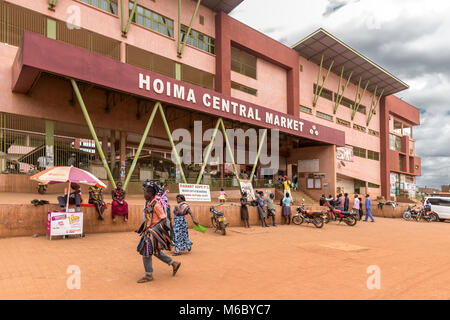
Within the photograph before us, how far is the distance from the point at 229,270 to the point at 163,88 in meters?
12.1

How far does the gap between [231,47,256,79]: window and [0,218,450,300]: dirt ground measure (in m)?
20.8

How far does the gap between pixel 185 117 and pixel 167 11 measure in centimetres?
763

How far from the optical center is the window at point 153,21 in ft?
67.1

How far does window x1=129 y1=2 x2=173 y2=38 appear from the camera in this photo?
20453 mm

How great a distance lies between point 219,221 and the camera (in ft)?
36.0

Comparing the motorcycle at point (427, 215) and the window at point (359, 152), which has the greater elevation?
the window at point (359, 152)

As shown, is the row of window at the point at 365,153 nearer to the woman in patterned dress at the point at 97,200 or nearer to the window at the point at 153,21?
the window at the point at 153,21

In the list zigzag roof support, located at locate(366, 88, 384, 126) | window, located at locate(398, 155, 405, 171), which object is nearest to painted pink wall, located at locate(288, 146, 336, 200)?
zigzag roof support, located at locate(366, 88, 384, 126)

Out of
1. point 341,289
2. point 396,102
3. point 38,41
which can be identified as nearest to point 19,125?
point 38,41

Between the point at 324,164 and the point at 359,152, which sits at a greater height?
the point at 359,152

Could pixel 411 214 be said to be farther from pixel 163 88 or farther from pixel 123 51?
pixel 123 51

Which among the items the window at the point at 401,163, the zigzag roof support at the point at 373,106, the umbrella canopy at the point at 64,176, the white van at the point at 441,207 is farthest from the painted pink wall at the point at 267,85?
the window at the point at 401,163

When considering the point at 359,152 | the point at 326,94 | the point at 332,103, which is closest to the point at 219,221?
the point at 326,94

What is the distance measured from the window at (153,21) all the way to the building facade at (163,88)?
3.0 inches
